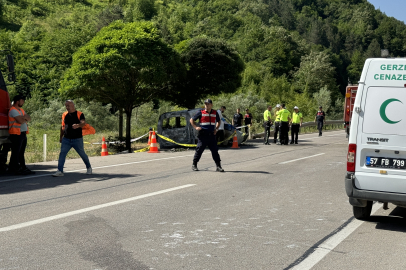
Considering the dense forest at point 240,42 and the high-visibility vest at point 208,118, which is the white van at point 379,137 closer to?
the high-visibility vest at point 208,118

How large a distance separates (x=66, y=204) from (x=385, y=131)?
4935mm

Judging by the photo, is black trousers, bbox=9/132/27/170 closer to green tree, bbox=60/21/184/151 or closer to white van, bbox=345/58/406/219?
white van, bbox=345/58/406/219

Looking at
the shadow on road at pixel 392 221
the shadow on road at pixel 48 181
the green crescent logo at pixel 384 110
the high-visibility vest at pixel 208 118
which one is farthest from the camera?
the high-visibility vest at pixel 208 118

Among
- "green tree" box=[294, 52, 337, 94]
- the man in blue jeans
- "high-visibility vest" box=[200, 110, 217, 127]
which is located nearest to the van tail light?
"high-visibility vest" box=[200, 110, 217, 127]

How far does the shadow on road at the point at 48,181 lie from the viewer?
9523 millimetres

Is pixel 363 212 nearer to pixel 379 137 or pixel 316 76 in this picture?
pixel 379 137

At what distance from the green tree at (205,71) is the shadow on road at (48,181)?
61.0 feet

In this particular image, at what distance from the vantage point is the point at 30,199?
27.2 ft

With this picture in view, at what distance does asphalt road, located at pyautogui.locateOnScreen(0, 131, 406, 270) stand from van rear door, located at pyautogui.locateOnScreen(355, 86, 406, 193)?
65 centimetres

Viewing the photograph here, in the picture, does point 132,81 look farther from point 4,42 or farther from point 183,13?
point 183,13

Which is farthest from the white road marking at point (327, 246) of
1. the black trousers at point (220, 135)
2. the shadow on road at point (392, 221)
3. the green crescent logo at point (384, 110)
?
the black trousers at point (220, 135)

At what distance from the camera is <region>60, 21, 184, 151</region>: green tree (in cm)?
2216

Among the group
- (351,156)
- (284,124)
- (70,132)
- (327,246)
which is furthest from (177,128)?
(327,246)

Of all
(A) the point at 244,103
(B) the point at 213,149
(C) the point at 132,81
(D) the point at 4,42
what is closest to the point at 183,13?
(D) the point at 4,42
